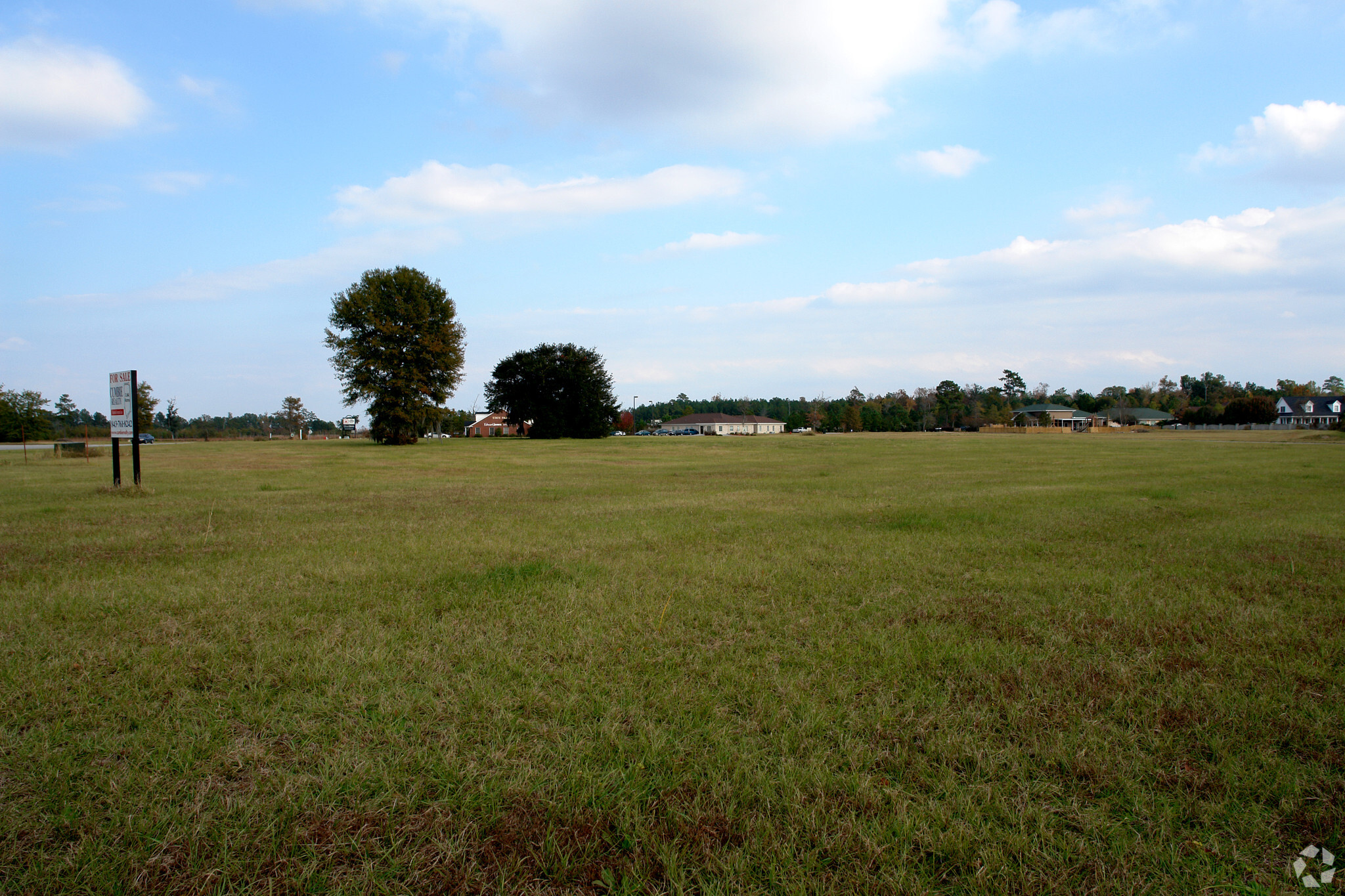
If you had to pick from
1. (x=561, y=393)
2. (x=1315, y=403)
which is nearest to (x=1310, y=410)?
(x=1315, y=403)

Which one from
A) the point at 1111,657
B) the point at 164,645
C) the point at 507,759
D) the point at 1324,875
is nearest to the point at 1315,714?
the point at 1111,657

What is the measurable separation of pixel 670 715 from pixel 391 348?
4962 cm

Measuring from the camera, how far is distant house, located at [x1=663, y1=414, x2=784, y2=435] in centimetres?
14075

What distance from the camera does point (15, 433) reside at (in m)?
55.8

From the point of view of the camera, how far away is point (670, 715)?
3639mm

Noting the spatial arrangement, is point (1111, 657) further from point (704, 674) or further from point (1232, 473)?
point (1232, 473)

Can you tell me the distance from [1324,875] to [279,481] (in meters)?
21.1

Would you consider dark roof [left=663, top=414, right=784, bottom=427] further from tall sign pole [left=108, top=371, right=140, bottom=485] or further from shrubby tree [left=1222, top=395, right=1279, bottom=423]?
tall sign pole [left=108, top=371, right=140, bottom=485]

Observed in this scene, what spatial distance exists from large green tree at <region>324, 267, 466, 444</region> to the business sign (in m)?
33.0

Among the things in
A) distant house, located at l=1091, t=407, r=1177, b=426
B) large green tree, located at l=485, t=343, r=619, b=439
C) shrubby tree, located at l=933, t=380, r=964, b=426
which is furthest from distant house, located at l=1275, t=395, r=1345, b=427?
large green tree, located at l=485, t=343, r=619, b=439

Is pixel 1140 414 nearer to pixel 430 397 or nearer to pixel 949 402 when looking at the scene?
pixel 949 402

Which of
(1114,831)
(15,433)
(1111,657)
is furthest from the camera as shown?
(15,433)

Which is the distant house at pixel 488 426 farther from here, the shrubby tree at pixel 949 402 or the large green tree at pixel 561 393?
the shrubby tree at pixel 949 402

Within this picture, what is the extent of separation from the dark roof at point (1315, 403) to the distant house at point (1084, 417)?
17.4m
